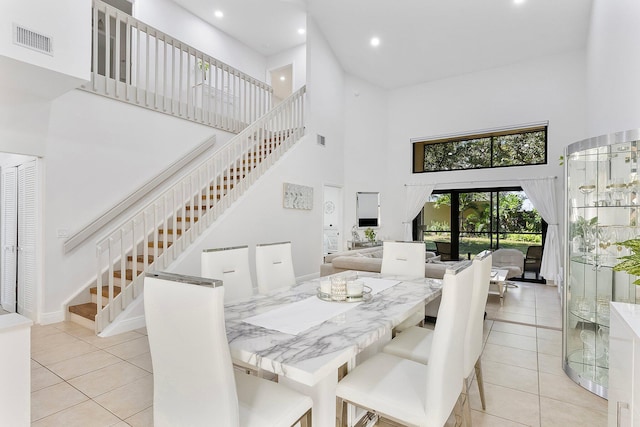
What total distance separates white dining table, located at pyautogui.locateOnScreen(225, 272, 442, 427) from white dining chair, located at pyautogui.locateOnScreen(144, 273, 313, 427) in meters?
0.15

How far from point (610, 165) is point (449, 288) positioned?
6.34 ft

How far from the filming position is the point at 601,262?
8.28ft

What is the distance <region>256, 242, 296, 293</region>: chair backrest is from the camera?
2.73 metres

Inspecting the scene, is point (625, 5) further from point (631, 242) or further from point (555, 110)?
point (555, 110)

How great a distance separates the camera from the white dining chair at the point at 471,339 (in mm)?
1908

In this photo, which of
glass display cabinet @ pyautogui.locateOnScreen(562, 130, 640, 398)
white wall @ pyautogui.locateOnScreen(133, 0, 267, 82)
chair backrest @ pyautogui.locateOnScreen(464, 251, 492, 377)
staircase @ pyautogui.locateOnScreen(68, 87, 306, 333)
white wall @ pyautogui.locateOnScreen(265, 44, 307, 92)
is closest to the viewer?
chair backrest @ pyautogui.locateOnScreen(464, 251, 492, 377)

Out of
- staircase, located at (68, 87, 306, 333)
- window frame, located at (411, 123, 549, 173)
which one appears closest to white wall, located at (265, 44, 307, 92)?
staircase, located at (68, 87, 306, 333)

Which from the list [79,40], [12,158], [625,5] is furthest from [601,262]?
[12,158]

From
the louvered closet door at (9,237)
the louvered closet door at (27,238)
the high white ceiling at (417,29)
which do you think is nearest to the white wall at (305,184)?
the high white ceiling at (417,29)

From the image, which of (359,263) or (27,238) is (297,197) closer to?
(359,263)

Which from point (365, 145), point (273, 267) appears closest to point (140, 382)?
point (273, 267)

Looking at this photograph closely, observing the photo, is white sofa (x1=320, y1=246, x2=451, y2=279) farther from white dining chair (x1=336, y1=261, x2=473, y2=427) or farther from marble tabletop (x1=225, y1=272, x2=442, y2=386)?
white dining chair (x1=336, y1=261, x2=473, y2=427)

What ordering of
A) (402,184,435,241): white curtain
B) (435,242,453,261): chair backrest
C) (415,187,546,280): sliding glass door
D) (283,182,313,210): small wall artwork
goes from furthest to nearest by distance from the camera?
(402,184,435,241): white curtain → (435,242,453,261): chair backrest → (415,187,546,280): sliding glass door → (283,182,313,210): small wall artwork

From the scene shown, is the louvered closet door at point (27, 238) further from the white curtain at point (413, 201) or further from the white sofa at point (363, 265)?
the white curtain at point (413, 201)
